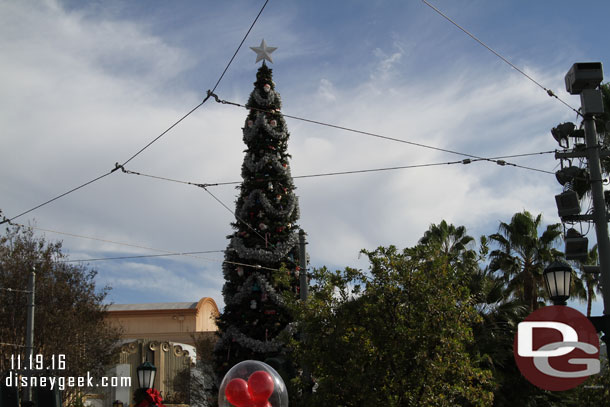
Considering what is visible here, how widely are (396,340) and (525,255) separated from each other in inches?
678

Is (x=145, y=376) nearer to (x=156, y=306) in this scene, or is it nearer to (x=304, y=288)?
(x=304, y=288)

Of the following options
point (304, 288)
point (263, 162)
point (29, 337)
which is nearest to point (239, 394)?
point (304, 288)

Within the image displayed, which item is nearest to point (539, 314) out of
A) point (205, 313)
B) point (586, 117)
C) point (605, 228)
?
point (605, 228)

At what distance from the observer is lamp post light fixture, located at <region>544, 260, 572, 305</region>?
8938 millimetres

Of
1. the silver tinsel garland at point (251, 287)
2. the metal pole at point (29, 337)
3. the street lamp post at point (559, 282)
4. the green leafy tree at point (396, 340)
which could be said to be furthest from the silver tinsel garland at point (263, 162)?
the street lamp post at point (559, 282)

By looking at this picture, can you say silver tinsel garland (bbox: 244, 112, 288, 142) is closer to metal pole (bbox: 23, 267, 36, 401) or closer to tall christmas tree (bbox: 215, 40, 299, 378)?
tall christmas tree (bbox: 215, 40, 299, 378)

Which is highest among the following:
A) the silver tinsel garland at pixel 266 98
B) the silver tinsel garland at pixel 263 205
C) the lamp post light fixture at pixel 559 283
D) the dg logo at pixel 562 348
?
the silver tinsel garland at pixel 266 98

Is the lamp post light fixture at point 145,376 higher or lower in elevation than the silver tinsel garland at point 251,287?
lower

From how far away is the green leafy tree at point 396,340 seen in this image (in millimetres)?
13984

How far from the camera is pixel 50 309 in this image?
2920 centimetres

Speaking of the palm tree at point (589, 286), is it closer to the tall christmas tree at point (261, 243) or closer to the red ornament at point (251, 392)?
the tall christmas tree at point (261, 243)

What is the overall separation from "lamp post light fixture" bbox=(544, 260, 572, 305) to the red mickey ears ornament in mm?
3778

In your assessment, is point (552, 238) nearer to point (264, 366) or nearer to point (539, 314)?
point (539, 314)

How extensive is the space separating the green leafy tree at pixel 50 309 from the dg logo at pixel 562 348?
23654 mm
